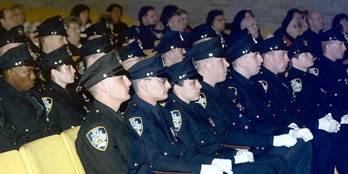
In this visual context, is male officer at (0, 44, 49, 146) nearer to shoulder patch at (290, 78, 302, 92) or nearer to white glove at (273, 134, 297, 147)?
white glove at (273, 134, 297, 147)

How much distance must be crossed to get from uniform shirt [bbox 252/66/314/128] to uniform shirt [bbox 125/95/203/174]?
157cm

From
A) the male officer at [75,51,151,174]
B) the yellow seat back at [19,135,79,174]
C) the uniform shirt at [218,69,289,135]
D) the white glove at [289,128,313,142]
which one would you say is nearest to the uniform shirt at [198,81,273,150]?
the uniform shirt at [218,69,289,135]

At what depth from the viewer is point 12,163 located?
2352 millimetres

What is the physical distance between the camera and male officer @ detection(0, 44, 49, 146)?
3.50m

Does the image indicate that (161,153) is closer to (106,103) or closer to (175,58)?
(106,103)

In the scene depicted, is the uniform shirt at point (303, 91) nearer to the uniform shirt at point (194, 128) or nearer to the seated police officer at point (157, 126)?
the uniform shirt at point (194, 128)

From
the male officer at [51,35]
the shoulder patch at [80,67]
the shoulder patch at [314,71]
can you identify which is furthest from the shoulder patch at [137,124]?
the shoulder patch at [314,71]

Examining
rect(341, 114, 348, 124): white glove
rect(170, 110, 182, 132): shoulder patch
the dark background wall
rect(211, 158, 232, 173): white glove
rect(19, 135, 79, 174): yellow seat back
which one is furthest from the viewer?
the dark background wall

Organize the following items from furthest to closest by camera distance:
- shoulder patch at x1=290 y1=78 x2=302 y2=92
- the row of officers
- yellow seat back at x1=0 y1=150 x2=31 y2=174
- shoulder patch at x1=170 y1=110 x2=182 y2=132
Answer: shoulder patch at x1=290 y1=78 x2=302 y2=92, shoulder patch at x1=170 y1=110 x2=182 y2=132, the row of officers, yellow seat back at x1=0 y1=150 x2=31 y2=174

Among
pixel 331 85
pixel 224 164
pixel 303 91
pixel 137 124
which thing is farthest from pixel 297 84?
pixel 137 124

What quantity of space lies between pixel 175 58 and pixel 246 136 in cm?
166

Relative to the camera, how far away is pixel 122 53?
15.1ft

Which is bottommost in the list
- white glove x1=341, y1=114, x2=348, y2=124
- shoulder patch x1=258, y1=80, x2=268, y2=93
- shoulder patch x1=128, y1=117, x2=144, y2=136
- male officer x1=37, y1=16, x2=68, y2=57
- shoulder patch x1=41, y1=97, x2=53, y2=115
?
white glove x1=341, y1=114, x2=348, y2=124

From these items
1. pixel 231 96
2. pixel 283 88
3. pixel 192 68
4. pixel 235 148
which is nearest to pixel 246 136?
pixel 235 148
